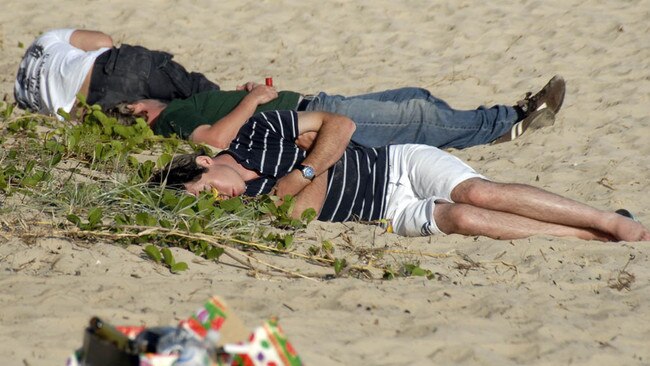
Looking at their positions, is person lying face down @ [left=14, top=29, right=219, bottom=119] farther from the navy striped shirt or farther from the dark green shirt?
the navy striped shirt

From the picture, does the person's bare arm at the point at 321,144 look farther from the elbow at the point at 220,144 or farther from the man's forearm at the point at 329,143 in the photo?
the elbow at the point at 220,144

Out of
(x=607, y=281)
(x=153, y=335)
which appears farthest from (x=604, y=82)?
(x=153, y=335)

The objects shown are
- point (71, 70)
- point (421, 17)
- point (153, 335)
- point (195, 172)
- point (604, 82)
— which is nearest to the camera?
point (153, 335)

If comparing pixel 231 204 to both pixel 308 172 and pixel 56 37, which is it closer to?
pixel 308 172

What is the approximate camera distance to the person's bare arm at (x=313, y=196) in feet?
14.8

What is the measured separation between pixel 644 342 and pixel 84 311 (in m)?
1.86

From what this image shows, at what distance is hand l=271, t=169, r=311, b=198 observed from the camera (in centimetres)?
456

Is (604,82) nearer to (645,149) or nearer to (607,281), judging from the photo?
(645,149)

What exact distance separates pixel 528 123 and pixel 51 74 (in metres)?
3.06

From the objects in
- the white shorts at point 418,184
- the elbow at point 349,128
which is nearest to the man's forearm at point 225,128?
the elbow at point 349,128

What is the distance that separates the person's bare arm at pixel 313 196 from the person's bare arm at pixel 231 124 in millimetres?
1010

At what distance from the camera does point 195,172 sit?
445 cm

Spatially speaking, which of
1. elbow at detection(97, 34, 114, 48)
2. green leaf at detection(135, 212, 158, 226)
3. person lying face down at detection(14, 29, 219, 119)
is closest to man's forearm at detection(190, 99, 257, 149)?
person lying face down at detection(14, 29, 219, 119)

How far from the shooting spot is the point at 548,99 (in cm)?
594
